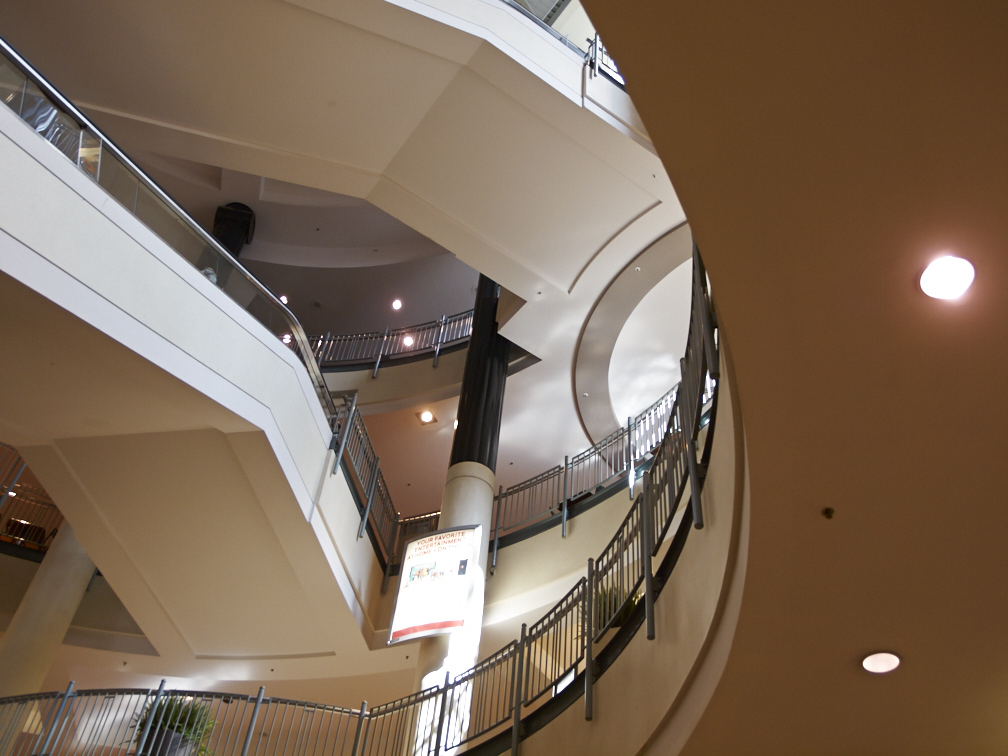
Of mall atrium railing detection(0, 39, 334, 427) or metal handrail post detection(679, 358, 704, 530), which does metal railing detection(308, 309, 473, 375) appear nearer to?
mall atrium railing detection(0, 39, 334, 427)

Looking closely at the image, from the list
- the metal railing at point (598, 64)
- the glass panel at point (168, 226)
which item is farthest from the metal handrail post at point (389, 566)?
the metal railing at point (598, 64)

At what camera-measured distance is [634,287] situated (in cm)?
1304

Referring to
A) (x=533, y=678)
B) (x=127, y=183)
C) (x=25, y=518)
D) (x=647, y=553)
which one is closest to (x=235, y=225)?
(x=25, y=518)

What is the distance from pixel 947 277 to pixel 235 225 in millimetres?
18872

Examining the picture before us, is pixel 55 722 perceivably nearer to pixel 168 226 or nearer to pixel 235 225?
pixel 168 226

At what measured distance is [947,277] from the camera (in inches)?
112

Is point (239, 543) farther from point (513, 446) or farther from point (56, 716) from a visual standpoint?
point (513, 446)

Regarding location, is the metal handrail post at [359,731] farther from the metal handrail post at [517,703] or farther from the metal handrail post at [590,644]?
the metal handrail post at [590,644]

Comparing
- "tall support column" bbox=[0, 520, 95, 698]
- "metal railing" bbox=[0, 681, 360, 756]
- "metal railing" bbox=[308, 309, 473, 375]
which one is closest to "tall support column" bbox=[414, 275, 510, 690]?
"metal railing" bbox=[0, 681, 360, 756]

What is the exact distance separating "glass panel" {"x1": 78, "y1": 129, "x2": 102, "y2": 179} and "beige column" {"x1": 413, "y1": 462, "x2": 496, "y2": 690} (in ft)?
21.9

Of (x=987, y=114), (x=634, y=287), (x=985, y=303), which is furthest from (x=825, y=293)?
(x=634, y=287)

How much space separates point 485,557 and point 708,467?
22.8 feet

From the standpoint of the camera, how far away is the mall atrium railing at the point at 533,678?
5336 mm

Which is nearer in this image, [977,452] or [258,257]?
[977,452]
